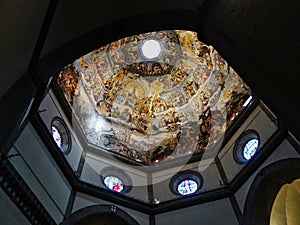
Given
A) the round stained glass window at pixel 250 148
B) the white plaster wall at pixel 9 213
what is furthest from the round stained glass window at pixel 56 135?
the round stained glass window at pixel 250 148

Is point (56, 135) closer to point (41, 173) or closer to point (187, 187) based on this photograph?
point (41, 173)

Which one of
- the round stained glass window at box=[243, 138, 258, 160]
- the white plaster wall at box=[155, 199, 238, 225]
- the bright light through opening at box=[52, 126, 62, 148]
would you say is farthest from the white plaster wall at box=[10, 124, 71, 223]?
the round stained glass window at box=[243, 138, 258, 160]

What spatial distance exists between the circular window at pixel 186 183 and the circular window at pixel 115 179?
1760 millimetres

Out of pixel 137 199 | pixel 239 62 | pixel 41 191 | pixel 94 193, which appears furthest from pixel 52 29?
pixel 137 199

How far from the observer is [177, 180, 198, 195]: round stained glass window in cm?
1341

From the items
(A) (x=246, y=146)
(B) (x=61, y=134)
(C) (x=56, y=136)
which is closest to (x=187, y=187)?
(A) (x=246, y=146)

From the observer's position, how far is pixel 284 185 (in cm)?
1154

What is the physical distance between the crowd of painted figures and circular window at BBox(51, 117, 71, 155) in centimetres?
113

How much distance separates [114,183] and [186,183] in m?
2.81

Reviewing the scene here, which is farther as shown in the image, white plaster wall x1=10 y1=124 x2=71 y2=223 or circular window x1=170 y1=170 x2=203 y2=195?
circular window x1=170 y1=170 x2=203 y2=195

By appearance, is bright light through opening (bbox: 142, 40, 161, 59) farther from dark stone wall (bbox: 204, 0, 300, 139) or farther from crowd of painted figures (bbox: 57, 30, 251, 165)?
dark stone wall (bbox: 204, 0, 300, 139)

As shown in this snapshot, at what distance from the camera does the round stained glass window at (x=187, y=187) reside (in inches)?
528

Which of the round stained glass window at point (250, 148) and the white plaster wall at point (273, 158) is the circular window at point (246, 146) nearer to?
the round stained glass window at point (250, 148)

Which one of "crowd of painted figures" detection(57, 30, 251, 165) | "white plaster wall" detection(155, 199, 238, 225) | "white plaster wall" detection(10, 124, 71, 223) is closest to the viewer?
"white plaster wall" detection(10, 124, 71, 223)
